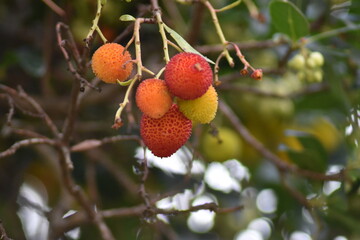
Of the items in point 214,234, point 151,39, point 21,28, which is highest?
point 21,28

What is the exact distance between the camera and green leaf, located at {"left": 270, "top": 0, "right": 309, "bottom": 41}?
1212 mm

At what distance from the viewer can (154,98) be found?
2.58 ft

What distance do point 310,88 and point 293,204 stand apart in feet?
1.13

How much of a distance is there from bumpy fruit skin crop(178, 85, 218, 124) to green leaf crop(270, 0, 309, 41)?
437 mm

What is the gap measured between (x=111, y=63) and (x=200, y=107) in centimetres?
13

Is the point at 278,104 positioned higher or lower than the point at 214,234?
higher

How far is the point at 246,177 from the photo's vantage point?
75.2 inches

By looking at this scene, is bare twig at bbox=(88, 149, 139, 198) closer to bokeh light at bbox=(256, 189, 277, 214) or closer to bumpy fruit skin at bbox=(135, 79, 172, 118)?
bokeh light at bbox=(256, 189, 277, 214)

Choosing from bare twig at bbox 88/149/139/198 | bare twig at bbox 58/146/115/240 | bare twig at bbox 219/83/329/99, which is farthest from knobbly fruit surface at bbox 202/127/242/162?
bare twig at bbox 58/146/115/240

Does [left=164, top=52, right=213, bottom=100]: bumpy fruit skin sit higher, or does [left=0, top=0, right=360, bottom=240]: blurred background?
[left=164, top=52, right=213, bottom=100]: bumpy fruit skin

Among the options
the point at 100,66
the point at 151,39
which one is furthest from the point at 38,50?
the point at 100,66

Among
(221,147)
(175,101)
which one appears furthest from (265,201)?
(175,101)

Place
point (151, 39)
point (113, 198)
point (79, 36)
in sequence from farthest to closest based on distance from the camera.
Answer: point (113, 198)
point (151, 39)
point (79, 36)

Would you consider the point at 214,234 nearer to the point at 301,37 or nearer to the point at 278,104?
the point at 278,104
